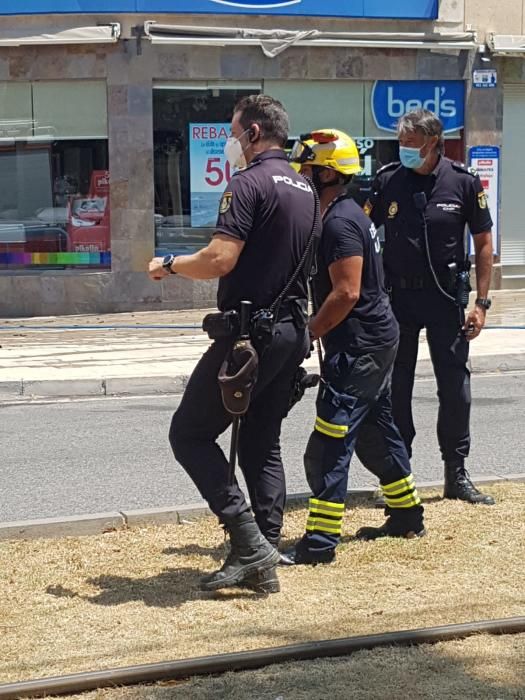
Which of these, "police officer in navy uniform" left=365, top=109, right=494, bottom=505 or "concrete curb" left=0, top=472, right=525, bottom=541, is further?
"police officer in navy uniform" left=365, top=109, right=494, bottom=505

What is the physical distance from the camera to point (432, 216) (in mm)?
6234

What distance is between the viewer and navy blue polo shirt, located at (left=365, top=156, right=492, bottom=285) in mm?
6254

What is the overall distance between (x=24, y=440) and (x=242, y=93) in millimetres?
9476

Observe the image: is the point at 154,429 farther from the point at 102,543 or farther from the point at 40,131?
the point at 40,131

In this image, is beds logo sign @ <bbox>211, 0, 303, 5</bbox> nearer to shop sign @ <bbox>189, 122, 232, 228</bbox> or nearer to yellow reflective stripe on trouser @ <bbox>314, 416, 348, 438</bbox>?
shop sign @ <bbox>189, 122, 232, 228</bbox>

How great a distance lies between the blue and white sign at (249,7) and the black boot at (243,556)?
12.6 meters

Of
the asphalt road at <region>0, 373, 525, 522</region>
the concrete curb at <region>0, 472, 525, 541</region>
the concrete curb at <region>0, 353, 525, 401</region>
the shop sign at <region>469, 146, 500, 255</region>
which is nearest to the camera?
the concrete curb at <region>0, 472, 525, 541</region>

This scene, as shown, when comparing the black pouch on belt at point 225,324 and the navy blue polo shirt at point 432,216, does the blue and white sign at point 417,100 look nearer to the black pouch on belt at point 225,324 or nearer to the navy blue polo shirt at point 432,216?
the navy blue polo shirt at point 432,216

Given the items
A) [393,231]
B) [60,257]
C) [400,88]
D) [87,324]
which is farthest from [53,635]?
[400,88]

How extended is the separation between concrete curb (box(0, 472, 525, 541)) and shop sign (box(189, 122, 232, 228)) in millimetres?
11076

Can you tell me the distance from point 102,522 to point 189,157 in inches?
457

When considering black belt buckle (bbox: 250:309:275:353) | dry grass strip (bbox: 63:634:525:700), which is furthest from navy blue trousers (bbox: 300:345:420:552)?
dry grass strip (bbox: 63:634:525:700)

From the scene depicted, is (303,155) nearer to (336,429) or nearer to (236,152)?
(236,152)

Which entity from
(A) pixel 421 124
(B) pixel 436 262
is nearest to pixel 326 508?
(B) pixel 436 262
